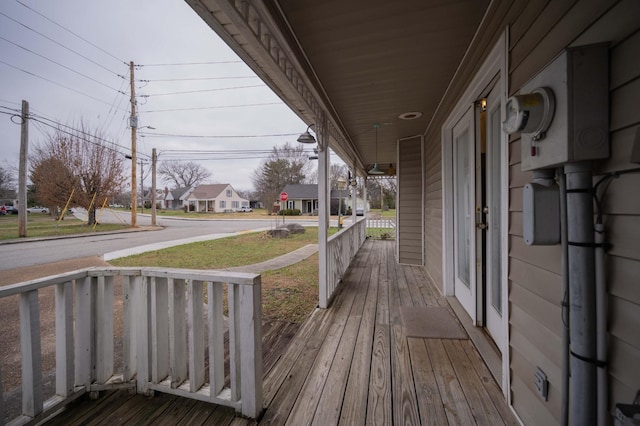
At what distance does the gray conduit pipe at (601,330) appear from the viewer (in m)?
0.89

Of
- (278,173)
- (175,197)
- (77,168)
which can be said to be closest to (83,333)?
(77,168)

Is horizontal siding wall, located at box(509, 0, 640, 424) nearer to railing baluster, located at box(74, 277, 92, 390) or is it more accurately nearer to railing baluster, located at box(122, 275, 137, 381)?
railing baluster, located at box(122, 275, 137, 381)

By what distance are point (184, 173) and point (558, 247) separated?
4723cm

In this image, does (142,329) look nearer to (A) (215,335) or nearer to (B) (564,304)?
(A) (215,335)

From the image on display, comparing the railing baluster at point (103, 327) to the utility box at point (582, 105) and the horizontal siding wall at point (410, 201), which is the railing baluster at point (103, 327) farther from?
the horizontal siding wall at point (410, 201)

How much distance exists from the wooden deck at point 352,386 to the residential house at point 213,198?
1568 inches

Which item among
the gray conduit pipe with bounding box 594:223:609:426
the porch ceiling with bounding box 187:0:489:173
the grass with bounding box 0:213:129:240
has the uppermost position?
the porch ceiling with bounding box 187:0:489:173

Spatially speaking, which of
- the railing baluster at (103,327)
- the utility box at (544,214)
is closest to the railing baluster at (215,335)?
the railing baluster at (103,327)

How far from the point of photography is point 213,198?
129ft

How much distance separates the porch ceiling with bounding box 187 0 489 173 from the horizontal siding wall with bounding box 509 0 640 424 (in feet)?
1.86

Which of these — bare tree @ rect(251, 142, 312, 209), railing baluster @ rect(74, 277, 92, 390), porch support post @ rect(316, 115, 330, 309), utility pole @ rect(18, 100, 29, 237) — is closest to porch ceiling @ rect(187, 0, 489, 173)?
porch support post @ rect(316, 115, 330, 309)

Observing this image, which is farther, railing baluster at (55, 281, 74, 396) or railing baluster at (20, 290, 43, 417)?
railing baluster at (55, 281, 74, 396)

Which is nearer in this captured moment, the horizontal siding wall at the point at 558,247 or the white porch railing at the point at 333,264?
the horizontal siding wall at the point at 558,247

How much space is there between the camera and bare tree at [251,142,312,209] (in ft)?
92.1
